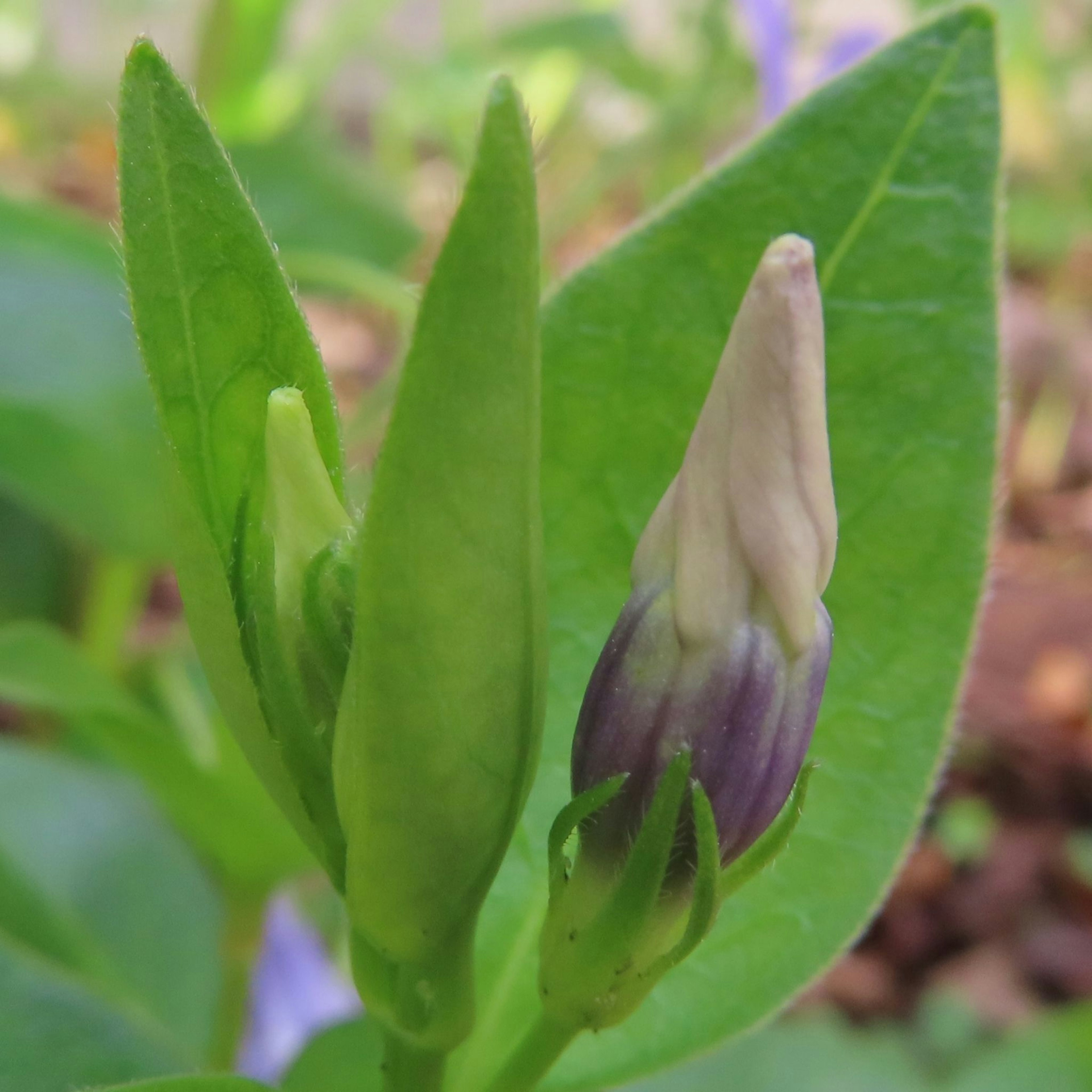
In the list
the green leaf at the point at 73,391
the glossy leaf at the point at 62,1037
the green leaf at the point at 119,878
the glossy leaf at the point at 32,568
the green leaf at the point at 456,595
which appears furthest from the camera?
the glossy leaf at the point at 32,568

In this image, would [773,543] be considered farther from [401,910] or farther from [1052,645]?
[1052,645]

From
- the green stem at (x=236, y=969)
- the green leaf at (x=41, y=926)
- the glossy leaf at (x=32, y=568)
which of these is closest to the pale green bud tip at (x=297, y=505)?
the green stem at (x=236, y=969)

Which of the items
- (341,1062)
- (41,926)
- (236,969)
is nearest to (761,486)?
(341,1062)

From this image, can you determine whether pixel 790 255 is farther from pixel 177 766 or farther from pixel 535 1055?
pixel 177 766

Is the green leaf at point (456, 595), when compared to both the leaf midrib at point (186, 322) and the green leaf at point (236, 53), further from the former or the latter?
the green leaf at point (236, 53)

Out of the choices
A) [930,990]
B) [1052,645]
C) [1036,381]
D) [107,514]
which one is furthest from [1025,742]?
[107,514]

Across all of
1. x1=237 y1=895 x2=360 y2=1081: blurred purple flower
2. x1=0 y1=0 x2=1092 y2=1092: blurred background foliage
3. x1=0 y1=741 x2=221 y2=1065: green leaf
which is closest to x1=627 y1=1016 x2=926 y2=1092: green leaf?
x1=0 y1=0 x2=1092 y2=1092: blurred background foliage

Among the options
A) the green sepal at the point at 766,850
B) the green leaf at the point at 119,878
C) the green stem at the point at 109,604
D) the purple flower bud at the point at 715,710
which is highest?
the purple flower bud at the point at 715,710
